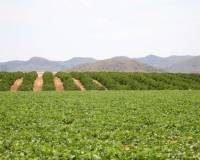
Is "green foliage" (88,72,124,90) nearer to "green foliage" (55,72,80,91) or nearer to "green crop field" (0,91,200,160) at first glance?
"green foliage" (55,72,80,91)

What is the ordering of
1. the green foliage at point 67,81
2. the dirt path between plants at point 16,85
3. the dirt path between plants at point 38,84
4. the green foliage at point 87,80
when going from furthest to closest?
the green foliage at point 87,80 → the green foliage at point 67,81 → the dirt path between plants at point 16,85 → the dirt path between plants at point 38,84

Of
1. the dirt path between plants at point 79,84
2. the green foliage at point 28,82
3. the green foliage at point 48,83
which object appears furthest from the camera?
the dirt path between plants at point 79,84

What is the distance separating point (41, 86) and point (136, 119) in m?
49.8

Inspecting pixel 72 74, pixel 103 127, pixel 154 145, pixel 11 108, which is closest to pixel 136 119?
pixel 103 127

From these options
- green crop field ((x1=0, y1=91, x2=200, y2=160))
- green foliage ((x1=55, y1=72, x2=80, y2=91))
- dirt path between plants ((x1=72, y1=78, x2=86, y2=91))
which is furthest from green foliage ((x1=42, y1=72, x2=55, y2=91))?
green crop field ((x1=0, y1=91, x2=200, y2=160))

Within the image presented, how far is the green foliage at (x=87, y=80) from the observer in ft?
246

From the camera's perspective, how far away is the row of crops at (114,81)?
247ft

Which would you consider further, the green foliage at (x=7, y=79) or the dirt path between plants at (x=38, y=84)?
the dirt path between plants at (x=38, y=84)

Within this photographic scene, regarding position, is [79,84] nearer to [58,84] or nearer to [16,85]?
[58,84]

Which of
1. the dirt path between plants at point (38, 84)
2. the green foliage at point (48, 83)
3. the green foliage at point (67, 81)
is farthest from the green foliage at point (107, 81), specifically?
the dirt path between plants at point (38, 84)

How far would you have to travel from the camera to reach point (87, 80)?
267 feet

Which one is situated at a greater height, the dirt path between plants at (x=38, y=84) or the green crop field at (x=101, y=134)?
the dirt path between plants at (x=38, y=84)

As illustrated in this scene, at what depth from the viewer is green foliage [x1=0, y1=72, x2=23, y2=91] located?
73.1 metres

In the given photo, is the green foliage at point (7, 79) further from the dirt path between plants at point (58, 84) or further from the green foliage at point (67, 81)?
the green foliage at point (67, 81)
